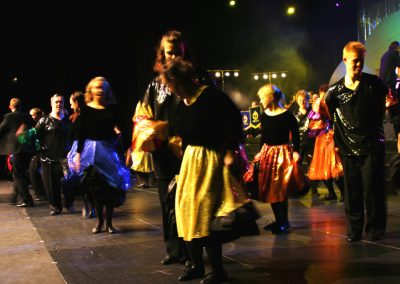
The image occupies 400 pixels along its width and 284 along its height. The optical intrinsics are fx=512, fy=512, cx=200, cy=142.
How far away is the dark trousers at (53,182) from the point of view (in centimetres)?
790

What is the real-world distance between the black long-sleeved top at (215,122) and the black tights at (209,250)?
621mm

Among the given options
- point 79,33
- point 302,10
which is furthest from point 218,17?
point 79,33

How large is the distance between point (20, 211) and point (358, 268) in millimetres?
6134

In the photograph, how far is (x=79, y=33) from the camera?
601 inches

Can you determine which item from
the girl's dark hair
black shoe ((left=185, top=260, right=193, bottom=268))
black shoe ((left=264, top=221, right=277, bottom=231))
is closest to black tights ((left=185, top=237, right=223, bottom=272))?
black shoe ((left=185, top=260, right=193, bottom=268))

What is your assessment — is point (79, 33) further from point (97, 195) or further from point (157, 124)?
point (157, 124)

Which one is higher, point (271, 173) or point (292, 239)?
point (271, 173)

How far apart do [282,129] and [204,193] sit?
98.6 inches

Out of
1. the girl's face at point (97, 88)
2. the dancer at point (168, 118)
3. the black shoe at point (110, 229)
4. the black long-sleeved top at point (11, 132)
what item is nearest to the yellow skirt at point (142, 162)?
the dancer at point (168, 118)

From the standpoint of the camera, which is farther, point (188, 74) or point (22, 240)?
point (22, 240)

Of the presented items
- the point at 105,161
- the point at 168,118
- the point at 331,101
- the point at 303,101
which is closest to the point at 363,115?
the point at 331,101

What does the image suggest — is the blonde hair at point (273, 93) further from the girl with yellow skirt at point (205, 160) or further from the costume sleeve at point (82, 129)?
the girl with yellow skirt at point (205, 160)

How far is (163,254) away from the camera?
457 centimetres

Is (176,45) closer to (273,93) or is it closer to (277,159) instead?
(273,93)
